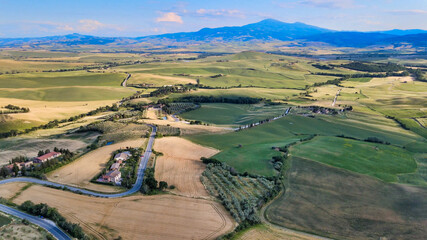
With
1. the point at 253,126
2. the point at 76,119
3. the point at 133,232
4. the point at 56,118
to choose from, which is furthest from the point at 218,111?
the point at 133,232

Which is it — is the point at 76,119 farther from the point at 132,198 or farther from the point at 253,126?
the point at 132,198

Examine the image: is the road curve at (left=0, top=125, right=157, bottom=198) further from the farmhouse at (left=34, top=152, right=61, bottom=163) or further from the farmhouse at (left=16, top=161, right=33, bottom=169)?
the farmhouse at (left=34, top=152, right=61, bottom=163)

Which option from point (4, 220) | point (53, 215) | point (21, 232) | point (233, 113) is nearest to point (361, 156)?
point (233, 113)

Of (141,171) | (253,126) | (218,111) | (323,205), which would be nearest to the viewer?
(323,205)

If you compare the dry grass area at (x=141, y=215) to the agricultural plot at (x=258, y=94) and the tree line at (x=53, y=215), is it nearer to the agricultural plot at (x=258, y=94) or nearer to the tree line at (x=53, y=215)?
the tree line at (x=53, y=215)

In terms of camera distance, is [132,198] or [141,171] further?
[141,171]
